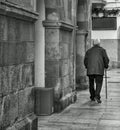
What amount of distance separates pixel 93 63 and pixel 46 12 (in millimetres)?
2535

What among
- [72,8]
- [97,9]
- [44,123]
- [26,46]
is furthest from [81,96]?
[97,9]

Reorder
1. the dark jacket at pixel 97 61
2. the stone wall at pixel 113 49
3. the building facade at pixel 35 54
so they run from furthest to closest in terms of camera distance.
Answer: the stone wall at pixel 113 49 → the dark jacket at pixel 97 61 → the building facade at pixel 35 54

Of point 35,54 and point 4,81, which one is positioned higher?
point 35,54

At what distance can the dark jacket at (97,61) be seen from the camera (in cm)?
1236

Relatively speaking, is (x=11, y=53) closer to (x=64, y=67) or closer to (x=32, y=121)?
(x=32, y=121)

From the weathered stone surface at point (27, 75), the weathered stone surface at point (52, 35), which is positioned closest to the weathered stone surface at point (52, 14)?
the weathered stone surface at point (52, 35)

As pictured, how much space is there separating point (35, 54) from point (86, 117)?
196cm

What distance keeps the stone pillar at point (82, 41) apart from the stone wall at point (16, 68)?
874cm

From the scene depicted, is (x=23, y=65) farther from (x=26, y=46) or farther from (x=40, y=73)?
(x=40, y=73)

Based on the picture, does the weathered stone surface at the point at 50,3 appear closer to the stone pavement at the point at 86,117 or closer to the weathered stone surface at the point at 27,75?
the stone pavement at the point at 86,117

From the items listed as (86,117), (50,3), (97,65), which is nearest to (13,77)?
(86,117)

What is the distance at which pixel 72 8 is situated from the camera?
12.9 meters

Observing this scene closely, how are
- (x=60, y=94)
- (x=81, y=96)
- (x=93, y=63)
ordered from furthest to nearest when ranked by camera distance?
(x=81, y=96), (x=93, y=63), (x=60, y=94)

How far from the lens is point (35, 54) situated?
34.6ft
